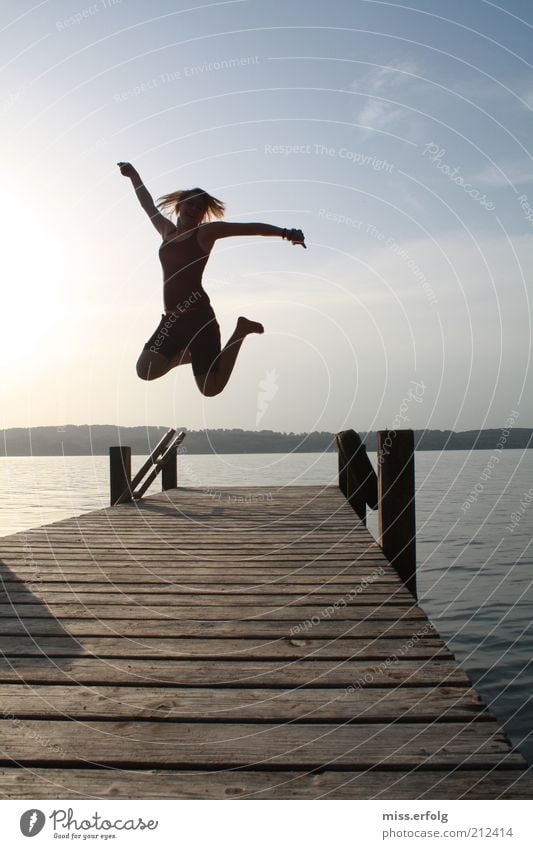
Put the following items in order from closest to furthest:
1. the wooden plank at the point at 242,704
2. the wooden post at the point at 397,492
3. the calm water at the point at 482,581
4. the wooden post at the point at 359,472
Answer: the wooden plank at the point at 242,704, the wooden post at the point at 397,492, the calm water at the point at 482,581, the wooden post at the point at 359,472

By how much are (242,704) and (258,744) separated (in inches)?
15.7

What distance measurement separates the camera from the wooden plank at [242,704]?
2857 mm

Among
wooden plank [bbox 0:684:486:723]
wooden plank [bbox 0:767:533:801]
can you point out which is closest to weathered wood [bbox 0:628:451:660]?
wooden plank [bbox 0:684:486:723]

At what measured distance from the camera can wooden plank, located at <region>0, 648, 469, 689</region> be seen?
3242 millimetres

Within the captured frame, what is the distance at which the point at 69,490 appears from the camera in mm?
37625

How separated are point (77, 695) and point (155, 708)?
15.6 inches

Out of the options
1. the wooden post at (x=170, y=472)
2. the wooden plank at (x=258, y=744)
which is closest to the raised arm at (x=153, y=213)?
the wooden plank at (x=258, y=744)

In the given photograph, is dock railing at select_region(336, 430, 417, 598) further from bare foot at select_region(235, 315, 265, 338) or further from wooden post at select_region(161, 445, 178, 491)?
wooden post at select_region(161, 445, 178, 491)

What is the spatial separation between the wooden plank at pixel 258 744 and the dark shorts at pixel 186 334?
3705mm

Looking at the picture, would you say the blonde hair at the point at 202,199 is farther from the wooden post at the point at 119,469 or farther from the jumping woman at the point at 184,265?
the wooden post at the point at 119,469

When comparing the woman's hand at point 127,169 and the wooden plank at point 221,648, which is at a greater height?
the woman's hand at point 127,169

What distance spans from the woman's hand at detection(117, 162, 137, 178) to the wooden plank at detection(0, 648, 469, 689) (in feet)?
13.5

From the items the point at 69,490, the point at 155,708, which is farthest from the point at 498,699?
the point at 69,490
